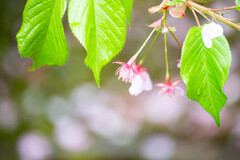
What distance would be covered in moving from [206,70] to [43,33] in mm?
183

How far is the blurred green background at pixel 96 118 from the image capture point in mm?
1675

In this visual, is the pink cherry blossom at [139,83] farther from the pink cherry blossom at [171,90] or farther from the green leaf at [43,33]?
the green leaf at [43,33]

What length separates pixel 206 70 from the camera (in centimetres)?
30

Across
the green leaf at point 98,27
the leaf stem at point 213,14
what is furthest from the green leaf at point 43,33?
the leaf stem at point 213,14

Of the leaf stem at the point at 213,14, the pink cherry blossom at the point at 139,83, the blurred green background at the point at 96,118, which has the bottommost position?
the blurred green background at the point at 96,118

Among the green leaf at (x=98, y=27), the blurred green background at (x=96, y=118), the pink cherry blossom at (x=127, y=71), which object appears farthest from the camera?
the blurred green background at (x=96, y=118)

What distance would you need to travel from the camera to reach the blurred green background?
1.67 metres

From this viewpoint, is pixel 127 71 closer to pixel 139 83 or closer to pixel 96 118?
pixel 139 83

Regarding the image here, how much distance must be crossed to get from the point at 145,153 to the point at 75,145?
44 centimetres

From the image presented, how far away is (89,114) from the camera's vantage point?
66.8 inches

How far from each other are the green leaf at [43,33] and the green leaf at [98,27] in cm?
2

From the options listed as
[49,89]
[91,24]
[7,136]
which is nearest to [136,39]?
[49,89]

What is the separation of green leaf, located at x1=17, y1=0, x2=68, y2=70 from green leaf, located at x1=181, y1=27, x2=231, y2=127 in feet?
0.44

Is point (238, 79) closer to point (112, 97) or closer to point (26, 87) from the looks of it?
point (112, 97)
